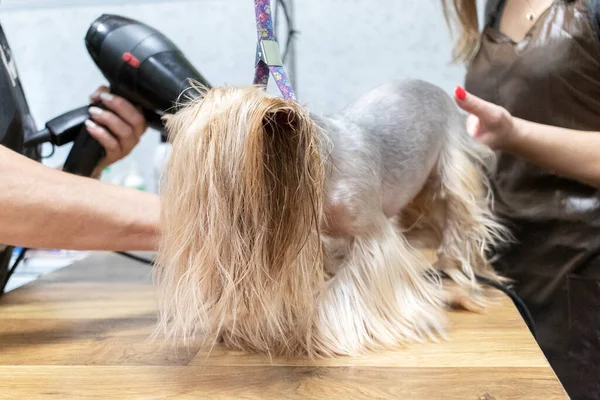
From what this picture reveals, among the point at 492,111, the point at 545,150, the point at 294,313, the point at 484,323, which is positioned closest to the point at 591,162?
the point at 545,150

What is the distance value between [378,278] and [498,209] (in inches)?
15.4

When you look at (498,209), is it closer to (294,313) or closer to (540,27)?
(540,27)

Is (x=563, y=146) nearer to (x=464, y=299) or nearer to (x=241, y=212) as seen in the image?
(x=464, y=299)

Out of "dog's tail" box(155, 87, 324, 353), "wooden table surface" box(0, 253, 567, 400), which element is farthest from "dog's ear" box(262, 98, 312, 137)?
"wooden table surface" box(0, 253, 567, 400)

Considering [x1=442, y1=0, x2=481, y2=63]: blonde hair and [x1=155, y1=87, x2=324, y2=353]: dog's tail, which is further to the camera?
[x1=442, y1=0, x2=481, y2=63]: blonde hair

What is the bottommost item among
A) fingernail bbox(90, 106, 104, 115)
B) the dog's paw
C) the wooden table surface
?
the dog's paw

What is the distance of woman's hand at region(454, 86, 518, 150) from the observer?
70cm

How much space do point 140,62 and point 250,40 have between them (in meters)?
0.59

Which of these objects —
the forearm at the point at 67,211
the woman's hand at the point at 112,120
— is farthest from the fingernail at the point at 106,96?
the forearm at the point at 67,211

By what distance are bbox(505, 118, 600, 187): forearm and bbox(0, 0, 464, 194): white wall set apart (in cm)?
59

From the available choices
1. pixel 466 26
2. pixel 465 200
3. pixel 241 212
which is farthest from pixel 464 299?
pixel 466 26

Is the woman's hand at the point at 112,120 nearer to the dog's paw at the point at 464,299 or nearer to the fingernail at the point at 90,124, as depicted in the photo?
the fingernail at the point at 90,124

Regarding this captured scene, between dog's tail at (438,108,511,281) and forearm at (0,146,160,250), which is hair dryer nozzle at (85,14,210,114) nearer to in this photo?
forearm at (0,146,160,250)

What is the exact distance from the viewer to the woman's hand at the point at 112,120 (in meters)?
0.87
